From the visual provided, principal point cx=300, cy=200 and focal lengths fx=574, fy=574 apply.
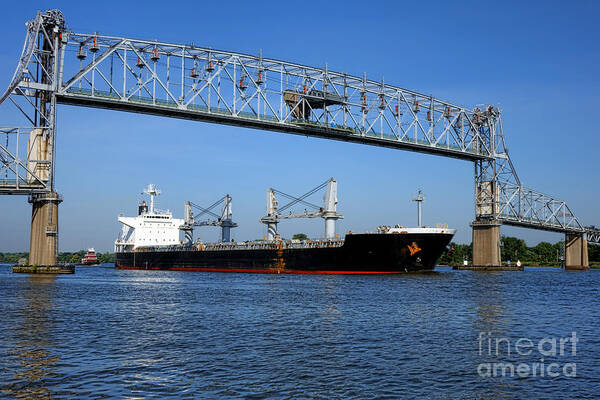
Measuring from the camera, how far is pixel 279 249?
56.1 m

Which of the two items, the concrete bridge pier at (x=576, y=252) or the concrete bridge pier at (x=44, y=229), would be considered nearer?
the concrete bridge pier at (x=44, y=229)

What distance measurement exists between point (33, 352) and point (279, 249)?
42960mm

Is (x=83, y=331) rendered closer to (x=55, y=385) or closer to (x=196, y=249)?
(x=55, y=385)

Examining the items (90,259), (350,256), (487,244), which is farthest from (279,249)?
(90,259)

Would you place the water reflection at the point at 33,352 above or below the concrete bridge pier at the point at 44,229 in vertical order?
below

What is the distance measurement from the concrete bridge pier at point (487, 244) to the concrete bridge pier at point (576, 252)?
78.1ft

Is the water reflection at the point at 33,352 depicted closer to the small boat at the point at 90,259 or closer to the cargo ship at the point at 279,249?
the cargo ship at the point at 279,249

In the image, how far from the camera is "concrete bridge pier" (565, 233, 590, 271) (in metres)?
87.1

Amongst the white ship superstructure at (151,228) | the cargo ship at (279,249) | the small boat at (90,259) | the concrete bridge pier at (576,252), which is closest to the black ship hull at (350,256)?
the cargo ship at (279,249)

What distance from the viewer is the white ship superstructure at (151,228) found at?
81.9 m

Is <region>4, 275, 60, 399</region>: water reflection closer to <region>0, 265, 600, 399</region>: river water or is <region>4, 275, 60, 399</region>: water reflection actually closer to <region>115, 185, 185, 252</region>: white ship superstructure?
<region>0, 265, 600, 399</region>: river water

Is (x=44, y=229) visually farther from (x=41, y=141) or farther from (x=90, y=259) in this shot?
(x=90, y=259)

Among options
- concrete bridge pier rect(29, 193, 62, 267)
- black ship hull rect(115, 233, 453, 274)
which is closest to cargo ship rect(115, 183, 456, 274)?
black ship hull rect(115, 233, 453, 274)

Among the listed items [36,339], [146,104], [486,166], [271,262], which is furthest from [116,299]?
[486,166]
